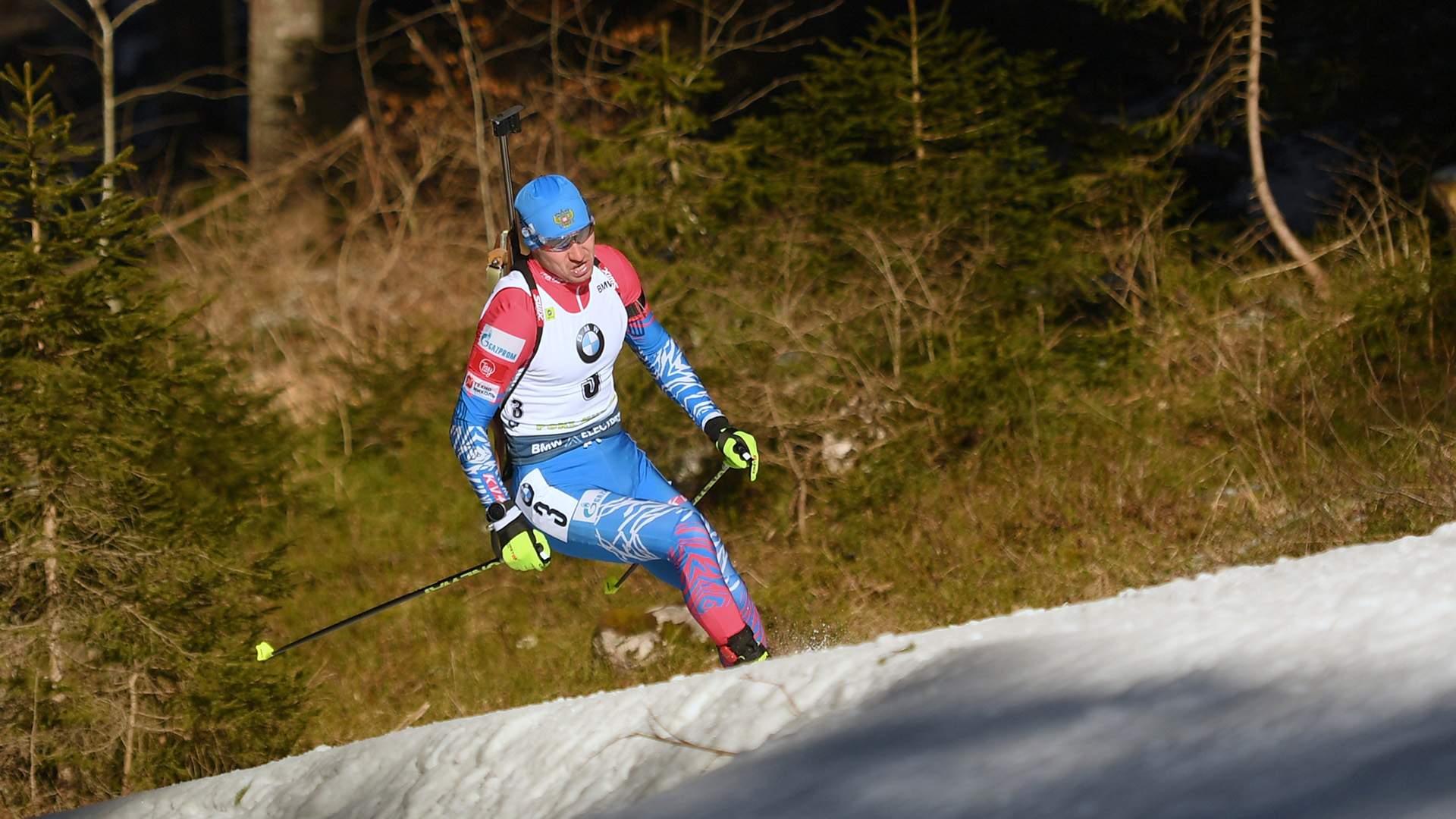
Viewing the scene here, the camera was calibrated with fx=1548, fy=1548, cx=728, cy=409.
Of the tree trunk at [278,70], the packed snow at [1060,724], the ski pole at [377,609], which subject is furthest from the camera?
the tree trunk at [278,70]

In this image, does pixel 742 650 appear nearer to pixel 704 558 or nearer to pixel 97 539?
pixel 704 558

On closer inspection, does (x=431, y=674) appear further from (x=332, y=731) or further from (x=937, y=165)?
(x=937, y=165)

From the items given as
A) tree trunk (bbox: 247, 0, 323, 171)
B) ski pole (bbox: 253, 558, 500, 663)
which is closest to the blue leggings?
ski pole (bbox: 253, 558, 500, 663)

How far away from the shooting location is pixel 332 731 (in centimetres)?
834

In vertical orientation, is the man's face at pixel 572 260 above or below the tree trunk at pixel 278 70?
below

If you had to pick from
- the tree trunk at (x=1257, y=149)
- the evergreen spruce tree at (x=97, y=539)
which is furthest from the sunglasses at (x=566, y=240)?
the tree trunk at (x=1257, y=149)

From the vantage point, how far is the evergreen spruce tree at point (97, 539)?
21.4 feet

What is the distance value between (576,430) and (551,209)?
0.94m

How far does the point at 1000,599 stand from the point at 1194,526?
1.09 metres

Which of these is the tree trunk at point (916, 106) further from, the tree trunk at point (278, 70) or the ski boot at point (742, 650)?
the tree trunk at point (278, 70)

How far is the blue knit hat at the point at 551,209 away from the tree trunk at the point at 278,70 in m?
13.3

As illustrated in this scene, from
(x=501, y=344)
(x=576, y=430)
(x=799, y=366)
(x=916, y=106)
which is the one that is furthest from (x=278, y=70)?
(x=501, y=344)

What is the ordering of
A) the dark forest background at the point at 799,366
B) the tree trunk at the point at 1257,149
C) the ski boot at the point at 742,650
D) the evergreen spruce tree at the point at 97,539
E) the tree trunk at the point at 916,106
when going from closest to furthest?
the ski boot at the point at 742,650 < the evergreen spruce tree at the point at 97,539 < the dark forest background at the point at 799,366 < the tree trunk at the point at 1257,149 < the tree trunk at the point at 916,106

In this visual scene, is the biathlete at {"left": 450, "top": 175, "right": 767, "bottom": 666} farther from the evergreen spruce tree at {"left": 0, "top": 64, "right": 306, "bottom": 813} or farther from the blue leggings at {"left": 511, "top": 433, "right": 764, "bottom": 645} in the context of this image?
the evergreen spruce tree at {"left": 0, "top": 64, "right": 306, "bottom": 813}
